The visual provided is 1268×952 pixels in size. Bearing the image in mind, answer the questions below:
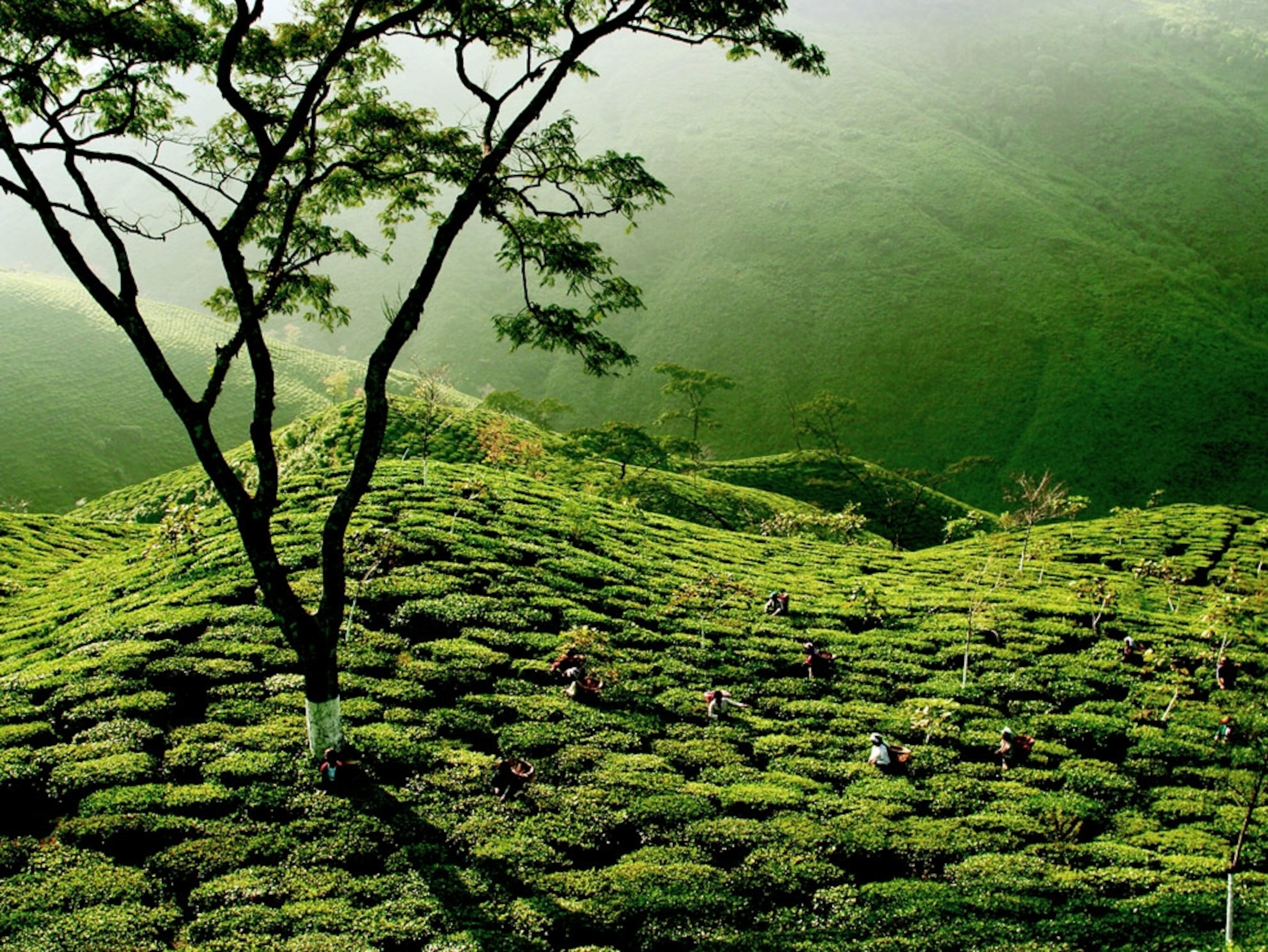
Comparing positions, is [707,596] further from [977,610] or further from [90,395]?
[90,395]

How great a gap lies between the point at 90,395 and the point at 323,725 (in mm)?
91315

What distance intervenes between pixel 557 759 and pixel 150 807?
7.27 m

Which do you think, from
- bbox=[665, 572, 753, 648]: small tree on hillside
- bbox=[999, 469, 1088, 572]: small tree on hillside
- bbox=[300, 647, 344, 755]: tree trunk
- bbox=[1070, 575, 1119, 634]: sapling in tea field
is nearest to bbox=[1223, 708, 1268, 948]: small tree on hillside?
bbox=[1070, 575, 1119, 634]: sapling in tea field

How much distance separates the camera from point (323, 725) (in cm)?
1372

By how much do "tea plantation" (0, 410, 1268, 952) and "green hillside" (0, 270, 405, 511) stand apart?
53873 mm

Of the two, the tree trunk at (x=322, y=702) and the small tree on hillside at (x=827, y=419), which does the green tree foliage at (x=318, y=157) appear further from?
the small tree on hillside at (x=827, y=419)

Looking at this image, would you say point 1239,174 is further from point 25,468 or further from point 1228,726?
point 25,468

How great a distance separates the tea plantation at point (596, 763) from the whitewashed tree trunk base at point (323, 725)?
0.50m

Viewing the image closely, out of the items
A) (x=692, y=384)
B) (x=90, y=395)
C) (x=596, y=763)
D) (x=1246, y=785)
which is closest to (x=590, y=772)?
(x=596, y=763)

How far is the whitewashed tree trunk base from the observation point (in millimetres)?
13617

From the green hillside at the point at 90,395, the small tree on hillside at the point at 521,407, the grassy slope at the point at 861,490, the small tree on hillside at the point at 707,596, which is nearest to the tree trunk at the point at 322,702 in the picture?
the small tree on hillside at the point at 707,596

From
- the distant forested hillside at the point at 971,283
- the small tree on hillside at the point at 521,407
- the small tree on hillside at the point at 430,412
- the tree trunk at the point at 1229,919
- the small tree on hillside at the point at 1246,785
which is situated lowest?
the tree trunk at the point at 1229,919

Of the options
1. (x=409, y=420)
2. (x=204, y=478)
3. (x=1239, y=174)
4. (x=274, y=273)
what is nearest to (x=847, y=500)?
(x=409, y=420)

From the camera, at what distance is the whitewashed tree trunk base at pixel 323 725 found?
13617 millimetres
